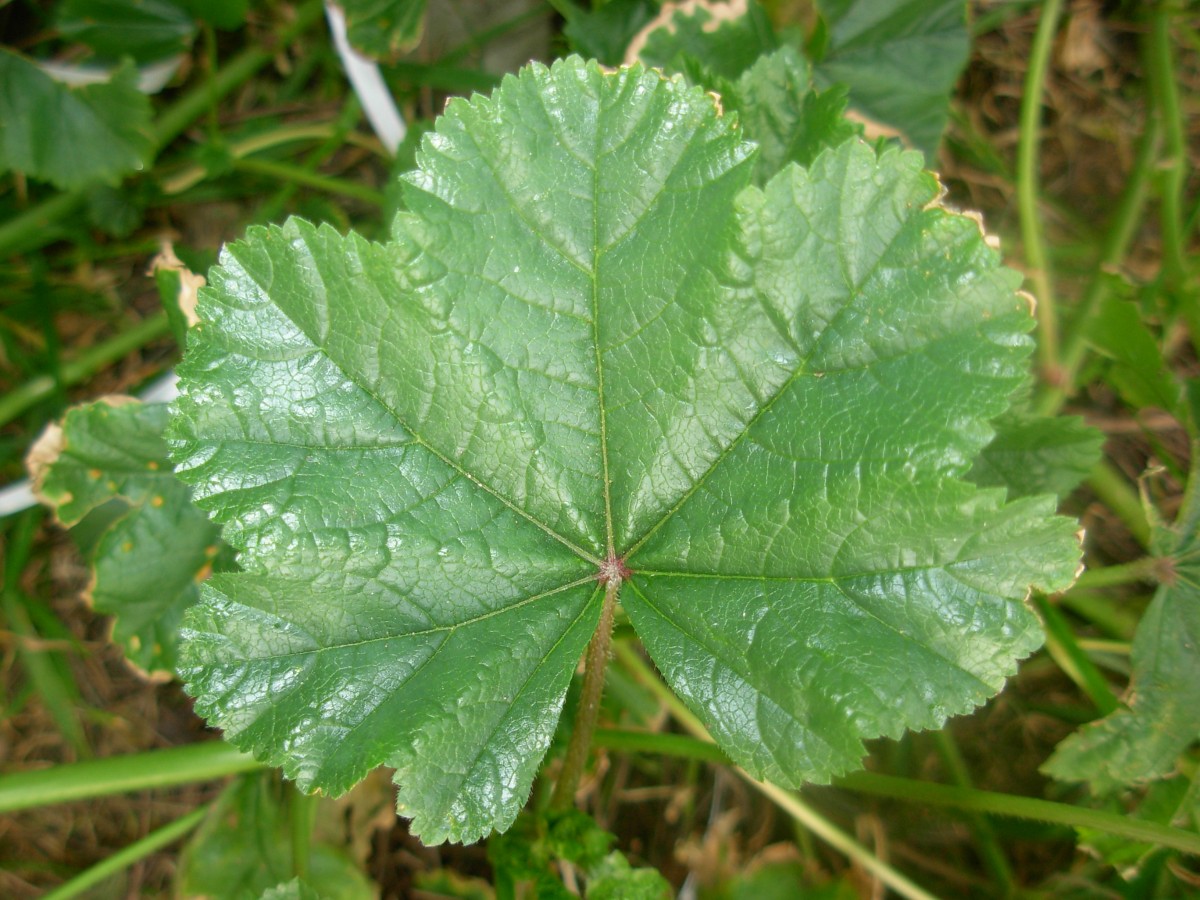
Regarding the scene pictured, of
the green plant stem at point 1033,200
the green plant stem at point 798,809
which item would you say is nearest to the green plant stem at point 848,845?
the green plant stem at point 798,809

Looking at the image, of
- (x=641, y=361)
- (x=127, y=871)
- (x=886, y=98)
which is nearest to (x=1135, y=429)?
(x=886, y=98)

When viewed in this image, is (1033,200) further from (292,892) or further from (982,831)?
(292,892)

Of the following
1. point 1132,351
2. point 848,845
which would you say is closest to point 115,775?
point 848,845

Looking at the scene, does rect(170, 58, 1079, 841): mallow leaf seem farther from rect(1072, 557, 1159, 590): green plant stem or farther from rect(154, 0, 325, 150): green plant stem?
rect(154, 0, 325, 150): green plant stem

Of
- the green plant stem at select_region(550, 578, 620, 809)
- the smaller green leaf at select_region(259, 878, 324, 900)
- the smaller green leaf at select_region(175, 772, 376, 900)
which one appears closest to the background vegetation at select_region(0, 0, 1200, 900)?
the smaller green leaf at select_region(175, 772, 376, 900)

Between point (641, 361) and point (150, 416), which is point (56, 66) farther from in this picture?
point (641, 361)
